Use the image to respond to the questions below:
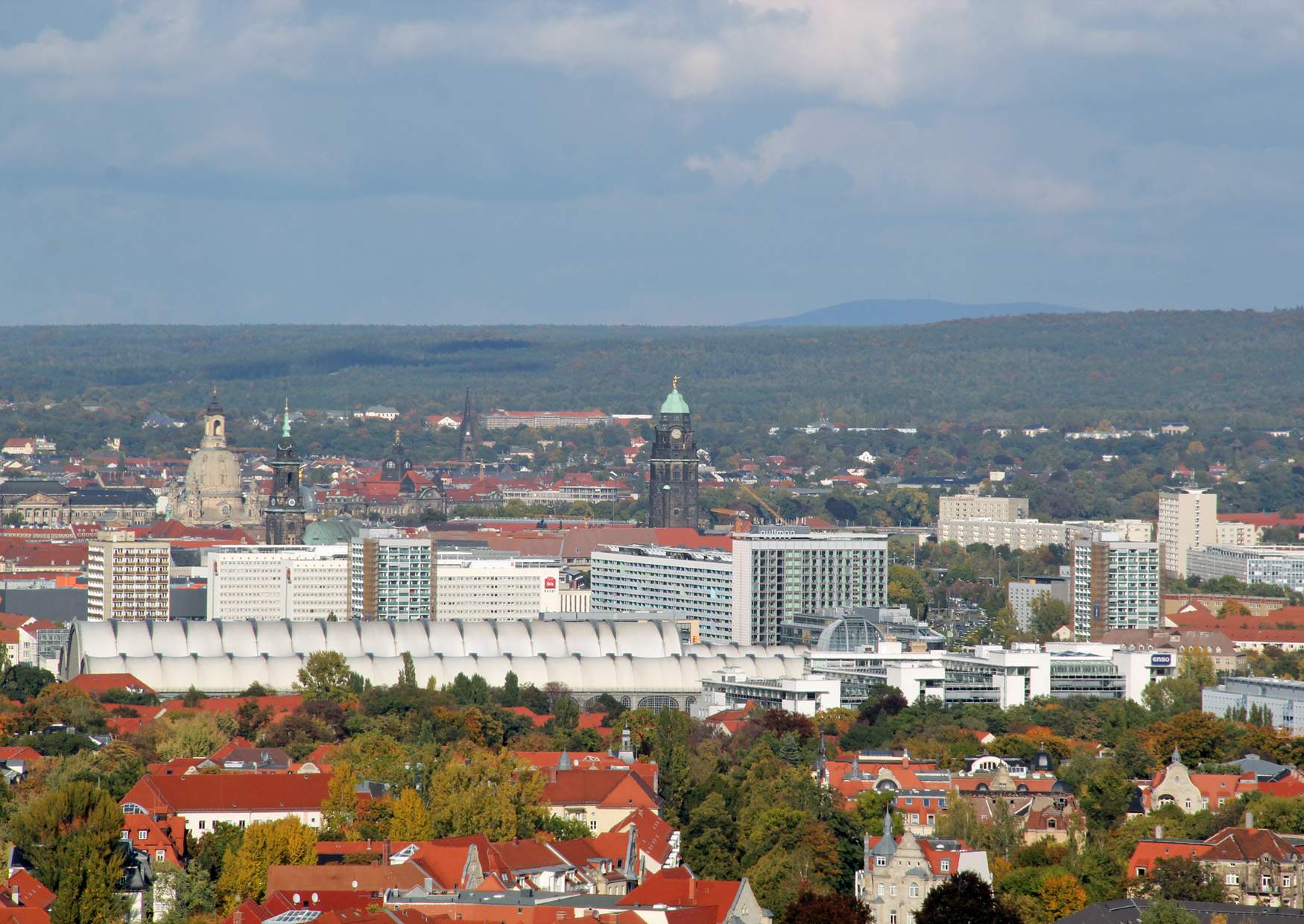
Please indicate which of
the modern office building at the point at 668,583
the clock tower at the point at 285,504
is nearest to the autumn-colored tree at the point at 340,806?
the modern office building at the point at 668,583

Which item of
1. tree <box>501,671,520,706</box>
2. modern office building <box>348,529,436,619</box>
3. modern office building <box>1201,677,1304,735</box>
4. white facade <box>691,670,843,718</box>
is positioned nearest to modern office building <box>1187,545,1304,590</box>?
modern office building <box>348,529,436,619</box>

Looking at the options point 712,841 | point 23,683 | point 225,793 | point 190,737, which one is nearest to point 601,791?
point 712,841

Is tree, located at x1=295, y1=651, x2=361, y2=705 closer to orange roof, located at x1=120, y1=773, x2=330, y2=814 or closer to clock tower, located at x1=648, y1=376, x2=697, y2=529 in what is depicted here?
orange roof, located at x1=120, y1=773, x2=330, y2=814

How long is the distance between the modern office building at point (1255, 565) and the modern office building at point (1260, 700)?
49.4 metres

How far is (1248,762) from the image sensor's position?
2901 inches

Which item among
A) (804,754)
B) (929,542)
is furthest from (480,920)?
(929,542)

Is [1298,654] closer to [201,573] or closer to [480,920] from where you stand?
[201,573]

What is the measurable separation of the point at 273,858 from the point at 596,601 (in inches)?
2756

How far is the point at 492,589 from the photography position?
124750 millimetres

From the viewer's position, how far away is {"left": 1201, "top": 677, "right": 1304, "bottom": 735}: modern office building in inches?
3457

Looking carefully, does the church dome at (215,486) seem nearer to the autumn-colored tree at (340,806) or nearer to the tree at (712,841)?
the autumn-colored tree at (340,806)

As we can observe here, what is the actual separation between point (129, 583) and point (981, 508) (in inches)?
2599

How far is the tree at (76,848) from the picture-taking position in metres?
55.5

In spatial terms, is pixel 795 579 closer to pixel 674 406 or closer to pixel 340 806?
pixel 674 406
